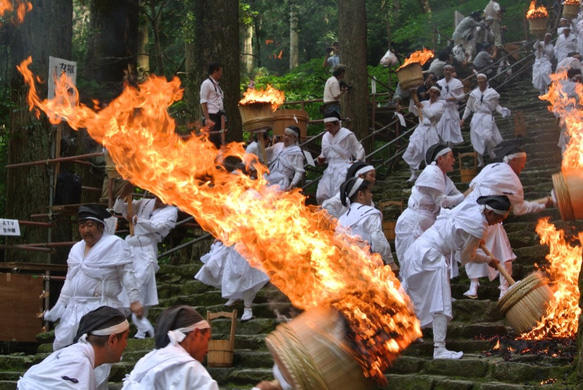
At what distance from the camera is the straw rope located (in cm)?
381

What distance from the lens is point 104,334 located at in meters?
5.91

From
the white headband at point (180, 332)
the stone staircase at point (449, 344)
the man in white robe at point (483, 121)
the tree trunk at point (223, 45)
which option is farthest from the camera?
the man in white robe at point (483, 121)

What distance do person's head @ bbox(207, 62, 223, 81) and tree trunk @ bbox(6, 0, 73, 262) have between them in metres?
2.67

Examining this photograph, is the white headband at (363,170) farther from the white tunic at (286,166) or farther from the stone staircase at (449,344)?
the white tunic at (286,166)

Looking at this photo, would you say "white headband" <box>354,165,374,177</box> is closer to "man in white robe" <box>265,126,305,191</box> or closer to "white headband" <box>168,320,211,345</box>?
"man in white robe" <box>265,126,305,191</box>

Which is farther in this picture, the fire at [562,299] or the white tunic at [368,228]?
the white tunic at [368,228]

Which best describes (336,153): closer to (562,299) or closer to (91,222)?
(562,299)

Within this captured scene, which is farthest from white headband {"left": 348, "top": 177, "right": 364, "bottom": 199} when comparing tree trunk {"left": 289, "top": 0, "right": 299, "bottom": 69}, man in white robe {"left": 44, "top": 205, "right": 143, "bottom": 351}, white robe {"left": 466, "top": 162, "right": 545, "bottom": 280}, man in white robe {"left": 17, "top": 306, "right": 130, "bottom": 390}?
tree trunk {"left": 289, "top": 0, "right": 299, "bottom": 69}

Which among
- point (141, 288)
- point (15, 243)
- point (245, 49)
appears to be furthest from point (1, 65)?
point (245, 49)

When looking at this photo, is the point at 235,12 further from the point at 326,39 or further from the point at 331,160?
the point at 326,39

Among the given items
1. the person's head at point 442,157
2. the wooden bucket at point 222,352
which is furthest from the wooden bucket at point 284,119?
the wooden bucket at point 222,352

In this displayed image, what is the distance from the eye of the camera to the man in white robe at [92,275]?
332 inches

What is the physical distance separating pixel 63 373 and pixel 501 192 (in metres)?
6.19

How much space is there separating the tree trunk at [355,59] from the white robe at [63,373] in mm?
11560
